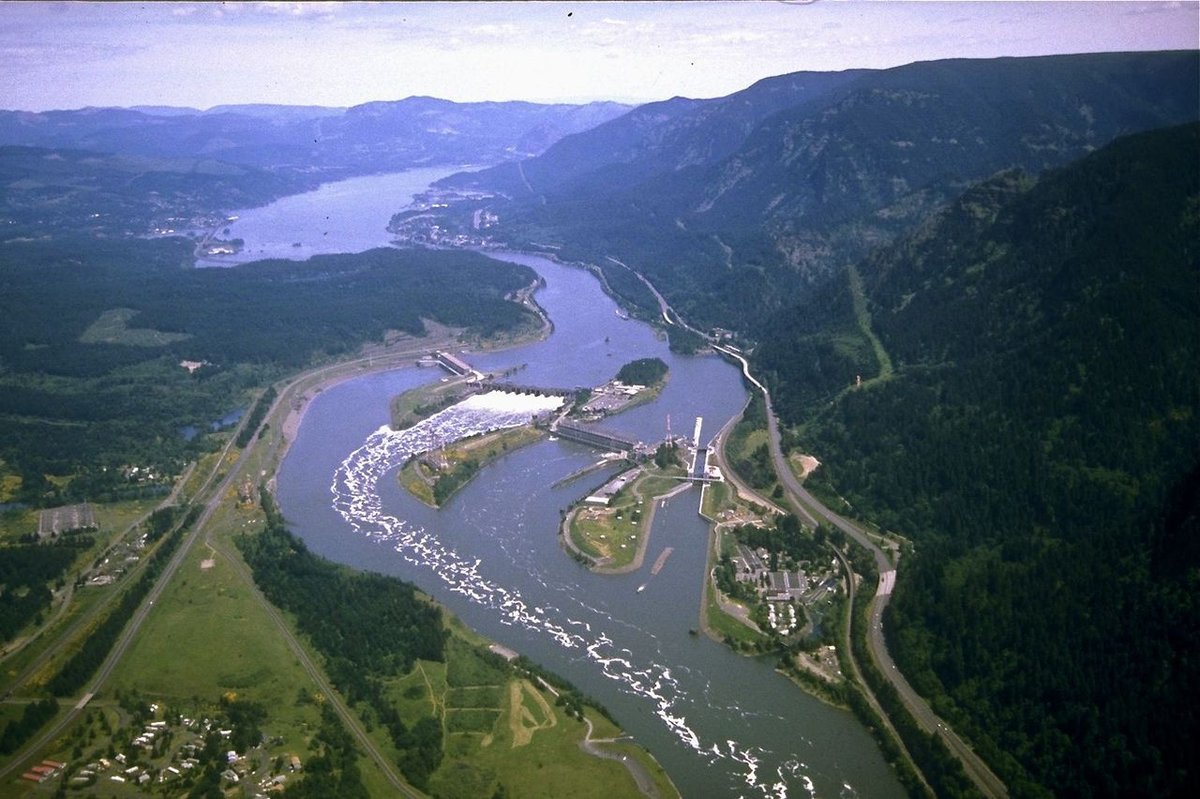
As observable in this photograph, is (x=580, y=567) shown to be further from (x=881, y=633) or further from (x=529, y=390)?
(x=529, y=390)

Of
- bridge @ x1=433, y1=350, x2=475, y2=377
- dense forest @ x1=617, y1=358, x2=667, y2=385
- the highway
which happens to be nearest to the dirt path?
the highway

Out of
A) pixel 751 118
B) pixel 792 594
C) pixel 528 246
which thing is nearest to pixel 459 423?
pixel 792 594

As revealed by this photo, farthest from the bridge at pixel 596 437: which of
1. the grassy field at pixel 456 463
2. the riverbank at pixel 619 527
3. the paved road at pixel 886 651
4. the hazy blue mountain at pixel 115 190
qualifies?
the hazy blue mountain at pixel 115 190

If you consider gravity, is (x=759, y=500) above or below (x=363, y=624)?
above

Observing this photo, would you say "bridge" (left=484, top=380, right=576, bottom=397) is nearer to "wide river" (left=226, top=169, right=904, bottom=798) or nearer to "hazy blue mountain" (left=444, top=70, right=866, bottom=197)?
"wide river" (left=226, top=169, right=904, bottom=798)

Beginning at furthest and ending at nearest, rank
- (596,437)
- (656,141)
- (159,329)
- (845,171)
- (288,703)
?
(656,141)
(845,171)
(159,329)
(596,437)
(288,703)

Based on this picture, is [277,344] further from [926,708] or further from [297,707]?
[926,708]

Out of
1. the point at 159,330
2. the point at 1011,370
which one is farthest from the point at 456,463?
the point at 159,330
